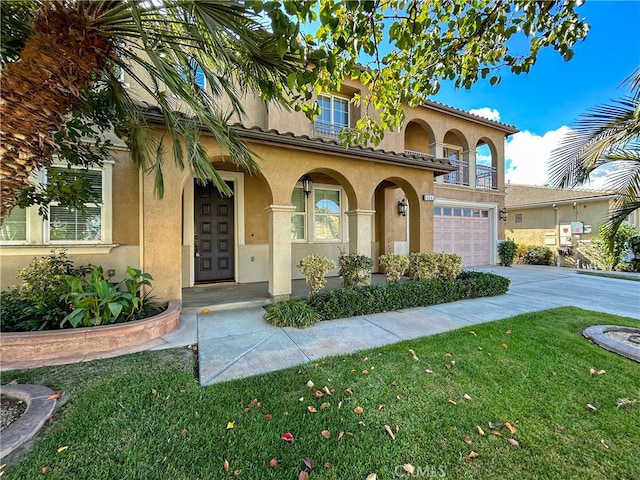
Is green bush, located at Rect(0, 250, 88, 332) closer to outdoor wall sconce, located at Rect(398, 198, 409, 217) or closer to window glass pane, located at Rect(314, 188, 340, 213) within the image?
window glass pane, located at Rect(314, 188, 340, 213)

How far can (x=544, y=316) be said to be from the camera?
18.4 ft

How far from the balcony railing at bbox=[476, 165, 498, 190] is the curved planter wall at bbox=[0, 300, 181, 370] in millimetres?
15200

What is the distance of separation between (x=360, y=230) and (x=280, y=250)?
2284 mm

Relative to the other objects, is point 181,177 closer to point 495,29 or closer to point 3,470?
point 3,470

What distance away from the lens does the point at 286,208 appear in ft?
20.7

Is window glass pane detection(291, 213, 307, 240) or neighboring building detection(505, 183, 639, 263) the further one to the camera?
neighboring building detection(505, 183, 639, 263)

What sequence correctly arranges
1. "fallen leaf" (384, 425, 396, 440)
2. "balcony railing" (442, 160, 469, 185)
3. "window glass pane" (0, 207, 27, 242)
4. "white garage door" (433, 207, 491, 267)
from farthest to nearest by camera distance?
"balcony railing" (442, 160, 469, 185), "white garage door" (433, 207, 491, 267), "window glass pane" (0, 207, 27, 242), "fallen leaf" (384, 425, 396, 440)

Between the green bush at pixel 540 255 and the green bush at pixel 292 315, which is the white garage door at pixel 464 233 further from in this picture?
the green bush at pixel 292 315

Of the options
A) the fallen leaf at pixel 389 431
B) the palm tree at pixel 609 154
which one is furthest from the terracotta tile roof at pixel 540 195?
the fallen leaf at pixel 389 431

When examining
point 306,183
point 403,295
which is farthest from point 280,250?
point 306,183

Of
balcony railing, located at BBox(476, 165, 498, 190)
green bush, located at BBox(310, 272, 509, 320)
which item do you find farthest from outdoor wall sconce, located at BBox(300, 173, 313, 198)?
balcony railing, located at BBox(476, 165, 498, 190)

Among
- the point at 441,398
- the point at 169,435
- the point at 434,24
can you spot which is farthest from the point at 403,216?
the point at 169,435

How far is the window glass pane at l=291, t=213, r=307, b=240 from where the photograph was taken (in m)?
9.40

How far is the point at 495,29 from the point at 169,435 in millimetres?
5387
